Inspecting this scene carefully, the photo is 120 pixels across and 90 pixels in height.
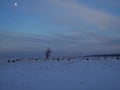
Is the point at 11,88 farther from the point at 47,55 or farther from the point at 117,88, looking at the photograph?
the point at 47,55

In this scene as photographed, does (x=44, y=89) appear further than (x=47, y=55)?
No

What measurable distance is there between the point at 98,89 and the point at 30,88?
13.4 ft

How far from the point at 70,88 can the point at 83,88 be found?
0.78 meters

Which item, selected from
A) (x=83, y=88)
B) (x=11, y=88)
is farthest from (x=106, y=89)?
(x=11, y=88)

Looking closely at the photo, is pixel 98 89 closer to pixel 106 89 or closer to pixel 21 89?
pixel 106 89

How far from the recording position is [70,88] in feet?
37.7

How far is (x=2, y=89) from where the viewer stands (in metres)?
11.6

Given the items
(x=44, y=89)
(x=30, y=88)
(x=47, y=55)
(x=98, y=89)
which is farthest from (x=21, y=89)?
(x=47, y=55)

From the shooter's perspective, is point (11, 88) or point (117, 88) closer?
point (117, 88)

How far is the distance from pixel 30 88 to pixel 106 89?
4525mm

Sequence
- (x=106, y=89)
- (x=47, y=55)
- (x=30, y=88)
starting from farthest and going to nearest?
(x=47, y=55) < (x=30, y=88) < (x=106, y=89)

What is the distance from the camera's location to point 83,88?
37.1 ft

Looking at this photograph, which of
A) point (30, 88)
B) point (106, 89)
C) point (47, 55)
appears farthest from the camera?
point (47, 55)

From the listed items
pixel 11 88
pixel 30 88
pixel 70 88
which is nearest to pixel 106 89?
pixel 70 88
